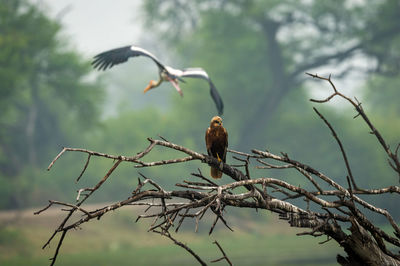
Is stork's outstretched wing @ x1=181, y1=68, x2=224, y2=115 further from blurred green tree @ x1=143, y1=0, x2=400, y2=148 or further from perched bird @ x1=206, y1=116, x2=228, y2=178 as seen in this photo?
blurred green tree @ x1=143, y1=0, x2=400, y2=148

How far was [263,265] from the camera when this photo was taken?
15.8 metres

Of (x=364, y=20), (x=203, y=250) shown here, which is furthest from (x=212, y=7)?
(x=203, y=250)

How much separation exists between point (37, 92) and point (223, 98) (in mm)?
10184

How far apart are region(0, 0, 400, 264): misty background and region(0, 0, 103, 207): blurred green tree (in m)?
0.05

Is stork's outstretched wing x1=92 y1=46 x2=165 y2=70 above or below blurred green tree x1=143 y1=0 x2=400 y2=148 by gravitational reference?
below

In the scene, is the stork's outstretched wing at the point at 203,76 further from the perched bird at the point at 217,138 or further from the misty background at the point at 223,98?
the misty background at the point at 223,98

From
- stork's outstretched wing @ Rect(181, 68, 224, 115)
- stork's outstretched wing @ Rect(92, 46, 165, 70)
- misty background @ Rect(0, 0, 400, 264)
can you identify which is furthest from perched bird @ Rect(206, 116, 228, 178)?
misty background @ Rect(0, 0, 400, 264)

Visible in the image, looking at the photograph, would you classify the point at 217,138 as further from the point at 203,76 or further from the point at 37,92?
the point at 37,92

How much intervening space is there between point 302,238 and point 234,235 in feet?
9.37

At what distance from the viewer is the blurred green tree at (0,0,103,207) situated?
1046 inches

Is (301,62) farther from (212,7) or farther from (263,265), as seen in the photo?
(263,265)

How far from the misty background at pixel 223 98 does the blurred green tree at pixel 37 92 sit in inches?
2.2

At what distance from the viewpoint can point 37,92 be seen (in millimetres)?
29703

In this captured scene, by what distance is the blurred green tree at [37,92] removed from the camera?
87.2ft
